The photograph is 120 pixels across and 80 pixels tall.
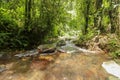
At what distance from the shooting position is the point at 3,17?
1129cm

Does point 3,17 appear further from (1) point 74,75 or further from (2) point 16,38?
(1) point 74,75

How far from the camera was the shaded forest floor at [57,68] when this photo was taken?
22.8ft

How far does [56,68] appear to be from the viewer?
26.6 feet

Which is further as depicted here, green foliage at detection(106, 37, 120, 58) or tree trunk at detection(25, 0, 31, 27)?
tree trunk at detection(25, 0, 31, 27)

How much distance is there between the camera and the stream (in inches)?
275

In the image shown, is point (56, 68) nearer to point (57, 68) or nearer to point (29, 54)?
point (57, 68)

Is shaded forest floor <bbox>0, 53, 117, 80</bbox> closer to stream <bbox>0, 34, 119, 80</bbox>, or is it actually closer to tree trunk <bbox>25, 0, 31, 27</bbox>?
stream <bbox>0, 34, 119, 80</bbox>

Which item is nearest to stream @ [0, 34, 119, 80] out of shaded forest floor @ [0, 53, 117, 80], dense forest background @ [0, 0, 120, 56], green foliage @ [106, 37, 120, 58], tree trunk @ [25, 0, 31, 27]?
shaded forest floor @ [0, 53, 117, 80]

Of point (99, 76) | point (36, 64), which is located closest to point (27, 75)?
point (36, 64)

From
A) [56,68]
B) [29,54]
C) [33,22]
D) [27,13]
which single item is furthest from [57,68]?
[27,13]

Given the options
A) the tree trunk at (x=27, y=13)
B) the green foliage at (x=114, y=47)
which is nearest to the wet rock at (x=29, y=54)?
the tree trunk at (x=27, y=13)

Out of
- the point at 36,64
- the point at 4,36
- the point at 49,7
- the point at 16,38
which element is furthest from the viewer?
the point at 49,7

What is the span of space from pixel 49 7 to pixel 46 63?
461 cm

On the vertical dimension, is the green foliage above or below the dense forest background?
below
